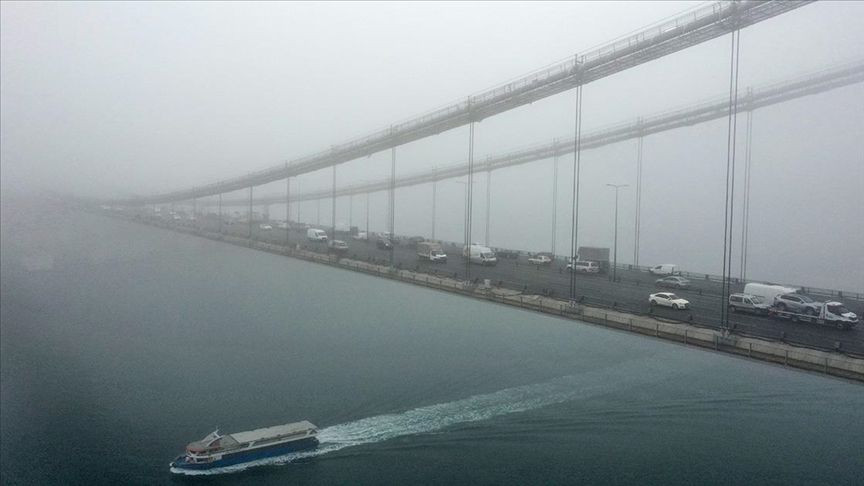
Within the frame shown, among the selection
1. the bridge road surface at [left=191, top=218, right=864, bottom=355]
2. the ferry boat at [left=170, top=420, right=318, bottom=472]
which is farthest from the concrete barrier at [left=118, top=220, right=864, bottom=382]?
the ferry boat at [left=170, top=420, right=318, bottom=472]

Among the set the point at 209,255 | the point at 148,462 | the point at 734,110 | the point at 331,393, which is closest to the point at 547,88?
the point at 734,110

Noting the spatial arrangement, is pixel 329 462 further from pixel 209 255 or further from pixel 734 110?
pixel 209 255

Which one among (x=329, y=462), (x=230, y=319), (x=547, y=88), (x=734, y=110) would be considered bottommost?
(x=329, y=462)

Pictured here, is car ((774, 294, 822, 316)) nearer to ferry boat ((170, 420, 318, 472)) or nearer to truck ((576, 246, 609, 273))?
truck ((576, 246, 609, 273))

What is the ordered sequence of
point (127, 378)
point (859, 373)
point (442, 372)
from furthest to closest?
point (442, 372) < point (127, 378) < point (859, 373)

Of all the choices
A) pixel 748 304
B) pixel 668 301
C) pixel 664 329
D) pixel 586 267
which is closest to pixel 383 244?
pixel 586 267

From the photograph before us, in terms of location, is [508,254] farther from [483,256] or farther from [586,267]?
[586,267]
